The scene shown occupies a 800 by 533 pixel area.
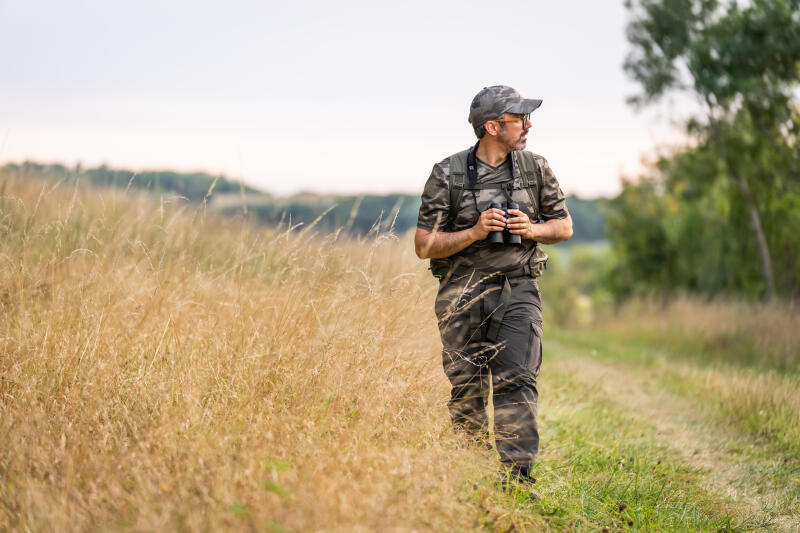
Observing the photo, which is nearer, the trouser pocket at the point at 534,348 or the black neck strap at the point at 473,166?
the trouser pocket at the point at 534,348

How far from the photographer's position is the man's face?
4.05m

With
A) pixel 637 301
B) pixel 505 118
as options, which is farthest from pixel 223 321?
pixel 637 301

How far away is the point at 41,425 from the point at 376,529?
1.81 m

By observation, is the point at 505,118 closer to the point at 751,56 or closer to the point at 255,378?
the point at 255,378

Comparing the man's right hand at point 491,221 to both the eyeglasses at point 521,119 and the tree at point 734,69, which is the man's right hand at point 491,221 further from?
the tree at point 734,69

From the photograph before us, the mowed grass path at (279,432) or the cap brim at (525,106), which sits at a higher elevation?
the cap brim at (525,106)

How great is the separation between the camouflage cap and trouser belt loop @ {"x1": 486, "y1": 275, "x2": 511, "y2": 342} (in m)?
0.96

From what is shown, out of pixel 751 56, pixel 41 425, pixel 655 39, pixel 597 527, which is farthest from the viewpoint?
pixel 655 39

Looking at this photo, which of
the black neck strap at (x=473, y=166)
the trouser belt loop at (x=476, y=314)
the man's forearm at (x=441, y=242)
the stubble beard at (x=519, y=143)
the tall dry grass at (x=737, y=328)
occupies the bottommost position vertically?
the tall dry grass at (x=737, y=328)

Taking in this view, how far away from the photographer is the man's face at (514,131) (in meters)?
4.05

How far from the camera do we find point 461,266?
4.17m

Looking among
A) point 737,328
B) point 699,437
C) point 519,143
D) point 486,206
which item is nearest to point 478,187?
point 486,206

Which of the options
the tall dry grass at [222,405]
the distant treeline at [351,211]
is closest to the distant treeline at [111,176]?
the distant treeline at [351,211]

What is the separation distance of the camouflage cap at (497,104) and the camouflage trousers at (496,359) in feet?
3.12
